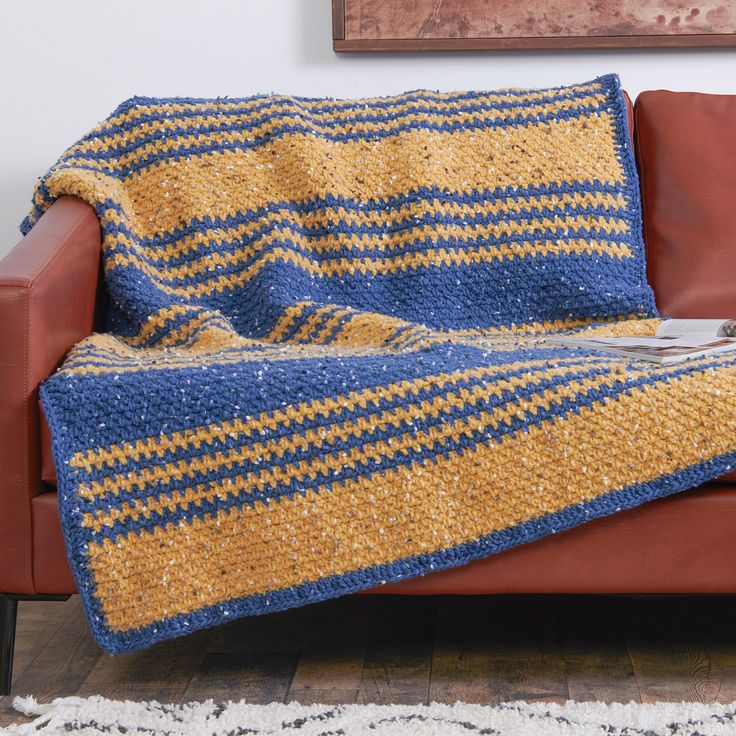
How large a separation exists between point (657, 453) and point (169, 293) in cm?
87

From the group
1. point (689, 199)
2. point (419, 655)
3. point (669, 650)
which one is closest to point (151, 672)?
point (419, 655)

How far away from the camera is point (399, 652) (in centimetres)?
136

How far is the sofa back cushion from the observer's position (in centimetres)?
175

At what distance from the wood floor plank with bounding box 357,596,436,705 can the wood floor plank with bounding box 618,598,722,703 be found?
29 centimetres

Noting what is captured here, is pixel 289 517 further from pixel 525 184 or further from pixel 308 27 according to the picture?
pixel 308 27

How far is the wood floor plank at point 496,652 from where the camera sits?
1226 mm

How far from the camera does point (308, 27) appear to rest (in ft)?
6.59

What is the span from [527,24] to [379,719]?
1.43 metres

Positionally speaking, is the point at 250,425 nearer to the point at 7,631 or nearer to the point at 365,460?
the point at 365,460

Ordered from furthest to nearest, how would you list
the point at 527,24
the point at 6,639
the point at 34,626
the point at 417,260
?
the point at 527,24 < the point at 417,260 < the point at 34,626 < the point at 6,639

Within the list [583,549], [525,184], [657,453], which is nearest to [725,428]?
[657,453]

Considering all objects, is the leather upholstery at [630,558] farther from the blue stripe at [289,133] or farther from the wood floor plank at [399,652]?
the blue stripe at [289,133]

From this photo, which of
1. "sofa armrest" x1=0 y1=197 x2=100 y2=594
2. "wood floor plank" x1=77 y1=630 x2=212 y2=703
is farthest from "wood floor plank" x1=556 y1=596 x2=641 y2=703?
"sofa armrest" x1=0 y1=197 x2=100 y2=594

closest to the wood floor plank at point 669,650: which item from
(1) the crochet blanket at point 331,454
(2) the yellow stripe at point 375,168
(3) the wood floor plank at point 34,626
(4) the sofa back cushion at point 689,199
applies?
(1) the crochet blanket at point 331,454
